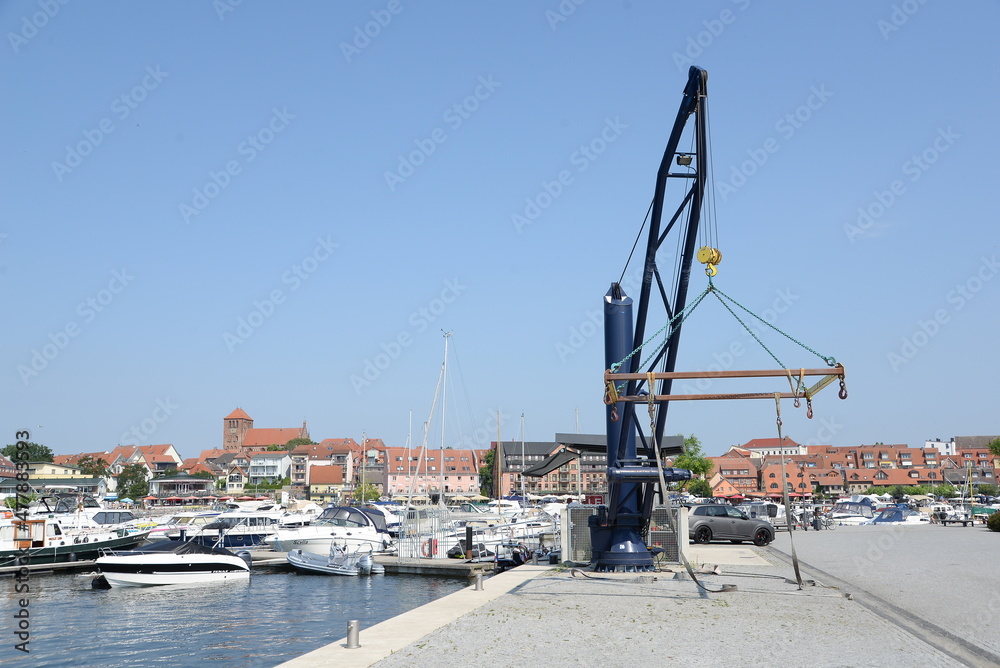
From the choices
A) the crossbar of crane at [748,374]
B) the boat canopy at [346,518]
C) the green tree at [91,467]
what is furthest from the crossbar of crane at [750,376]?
the green tree at [91,467]

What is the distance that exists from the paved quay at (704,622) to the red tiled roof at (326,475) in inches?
5633

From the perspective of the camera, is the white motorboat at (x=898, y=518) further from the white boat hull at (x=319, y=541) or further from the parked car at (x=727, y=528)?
the white boat hull at (x=319, y=541)

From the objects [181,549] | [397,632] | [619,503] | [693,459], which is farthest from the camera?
[693,459]

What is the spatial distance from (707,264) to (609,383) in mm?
3594

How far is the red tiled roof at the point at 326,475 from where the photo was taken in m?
160

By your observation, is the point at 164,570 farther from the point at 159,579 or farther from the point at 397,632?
the point at 397,632

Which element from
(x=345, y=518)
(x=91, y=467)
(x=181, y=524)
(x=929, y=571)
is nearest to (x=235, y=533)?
(x=345, y=518)

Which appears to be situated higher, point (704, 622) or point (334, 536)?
point (704, 622)

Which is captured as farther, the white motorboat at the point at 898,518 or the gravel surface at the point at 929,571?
the white motorboat at the point at 898,518

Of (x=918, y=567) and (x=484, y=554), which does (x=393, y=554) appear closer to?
(x=484, y=554)

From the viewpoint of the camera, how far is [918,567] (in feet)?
73.3

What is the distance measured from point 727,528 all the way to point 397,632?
2276cm

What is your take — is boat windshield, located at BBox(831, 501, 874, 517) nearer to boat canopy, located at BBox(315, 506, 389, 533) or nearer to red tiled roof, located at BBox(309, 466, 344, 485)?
boat canopy, located at BBox(315, 506, 389, 533)

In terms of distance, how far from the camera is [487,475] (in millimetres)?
163375
